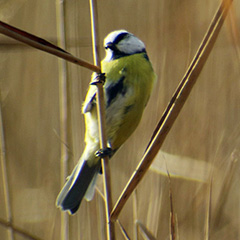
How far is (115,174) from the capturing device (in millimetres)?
1291

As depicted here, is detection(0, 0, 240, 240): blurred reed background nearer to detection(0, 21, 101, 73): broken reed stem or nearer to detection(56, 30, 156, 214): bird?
detection(56, 30, 156, 214): bird

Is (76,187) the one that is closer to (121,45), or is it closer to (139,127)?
(139,127)

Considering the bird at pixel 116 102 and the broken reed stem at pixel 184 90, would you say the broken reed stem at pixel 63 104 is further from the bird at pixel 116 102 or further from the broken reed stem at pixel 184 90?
the broken reed stem at pixel 184 90

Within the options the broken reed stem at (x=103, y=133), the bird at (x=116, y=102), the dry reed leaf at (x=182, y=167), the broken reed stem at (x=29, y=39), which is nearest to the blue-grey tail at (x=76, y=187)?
the bird at (x=116, y=102)

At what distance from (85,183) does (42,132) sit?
0.36 m

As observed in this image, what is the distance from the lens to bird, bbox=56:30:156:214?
3.64ft

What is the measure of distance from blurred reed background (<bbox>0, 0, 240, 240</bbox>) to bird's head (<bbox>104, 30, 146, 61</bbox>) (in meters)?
0.04

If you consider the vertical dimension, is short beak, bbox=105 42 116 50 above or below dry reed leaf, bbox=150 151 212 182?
above

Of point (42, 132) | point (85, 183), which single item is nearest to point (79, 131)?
point (85, 183)

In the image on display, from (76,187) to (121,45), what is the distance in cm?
44

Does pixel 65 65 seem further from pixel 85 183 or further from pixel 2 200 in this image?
pixel 2 200

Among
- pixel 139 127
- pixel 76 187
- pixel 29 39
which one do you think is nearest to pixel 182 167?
pixel 139 127

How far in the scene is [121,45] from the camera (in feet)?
4.05

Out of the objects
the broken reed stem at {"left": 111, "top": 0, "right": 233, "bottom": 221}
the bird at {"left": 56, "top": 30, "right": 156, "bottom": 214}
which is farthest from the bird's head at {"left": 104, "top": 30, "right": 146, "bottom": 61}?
the broken reed stem at {"left": 111, "top": 0, "right": 233, "bottom": 221}
